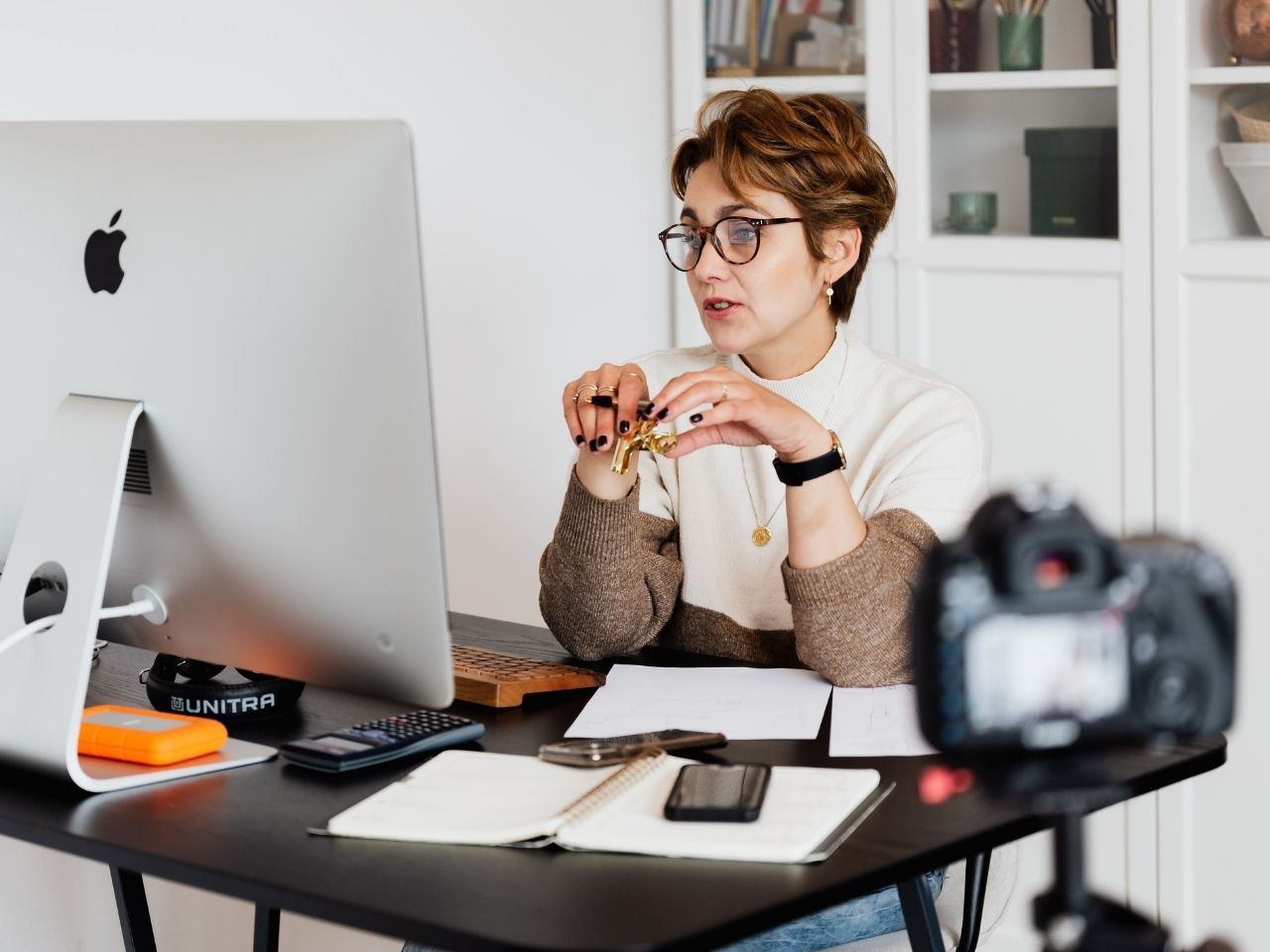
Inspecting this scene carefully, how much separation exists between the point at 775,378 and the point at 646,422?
0.37m

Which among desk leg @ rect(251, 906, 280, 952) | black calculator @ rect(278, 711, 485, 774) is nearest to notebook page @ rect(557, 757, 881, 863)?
black calculator @ rect(278, 711, 485, 774)

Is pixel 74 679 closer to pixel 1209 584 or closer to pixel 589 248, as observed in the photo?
pixel 1209 584

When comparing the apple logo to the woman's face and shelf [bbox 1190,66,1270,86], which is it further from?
shelf [bbox 1190,66,1270,86]

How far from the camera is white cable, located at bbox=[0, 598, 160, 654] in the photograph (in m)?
1.39

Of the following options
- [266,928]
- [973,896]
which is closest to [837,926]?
[973,896]

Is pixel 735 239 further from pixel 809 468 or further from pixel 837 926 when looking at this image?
pixel 837 926

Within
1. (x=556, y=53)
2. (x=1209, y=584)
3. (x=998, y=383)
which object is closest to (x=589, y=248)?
(x=556, y=53)

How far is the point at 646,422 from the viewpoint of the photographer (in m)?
1.72

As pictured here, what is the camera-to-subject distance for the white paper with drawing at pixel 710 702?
1.50 m

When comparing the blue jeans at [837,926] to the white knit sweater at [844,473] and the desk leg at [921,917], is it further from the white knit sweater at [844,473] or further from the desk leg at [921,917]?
the white knit sweater at [844,473]

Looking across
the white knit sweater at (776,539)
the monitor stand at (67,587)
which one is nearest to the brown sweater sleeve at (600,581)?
the white knit sweater at (776,539)

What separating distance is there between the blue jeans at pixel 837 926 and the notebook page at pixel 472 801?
239 mm

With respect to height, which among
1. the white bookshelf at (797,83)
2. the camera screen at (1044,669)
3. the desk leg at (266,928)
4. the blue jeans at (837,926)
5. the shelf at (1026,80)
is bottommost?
the desk leg at (266,928)

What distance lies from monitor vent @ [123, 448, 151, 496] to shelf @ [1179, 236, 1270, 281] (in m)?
1.78
